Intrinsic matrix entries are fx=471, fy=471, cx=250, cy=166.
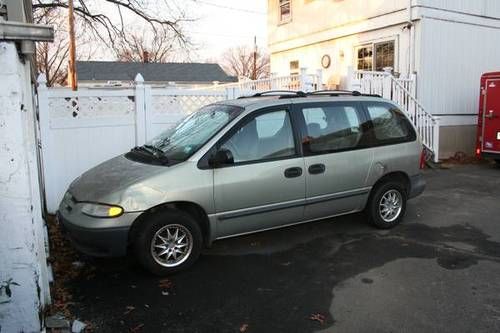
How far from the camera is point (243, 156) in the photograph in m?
5.24

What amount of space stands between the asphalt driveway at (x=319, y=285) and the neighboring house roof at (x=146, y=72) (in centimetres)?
3995

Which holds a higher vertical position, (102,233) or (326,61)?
(326,61)

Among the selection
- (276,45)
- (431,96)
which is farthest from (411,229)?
(276,45)

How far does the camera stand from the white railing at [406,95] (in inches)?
477

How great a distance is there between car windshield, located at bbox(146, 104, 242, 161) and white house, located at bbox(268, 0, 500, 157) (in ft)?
23.2

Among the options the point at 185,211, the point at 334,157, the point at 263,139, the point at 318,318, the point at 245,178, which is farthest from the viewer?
the point at 334,157

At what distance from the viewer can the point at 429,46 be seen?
42.1ft

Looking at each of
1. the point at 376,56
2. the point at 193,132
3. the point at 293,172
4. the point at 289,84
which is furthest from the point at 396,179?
the point at 376,56

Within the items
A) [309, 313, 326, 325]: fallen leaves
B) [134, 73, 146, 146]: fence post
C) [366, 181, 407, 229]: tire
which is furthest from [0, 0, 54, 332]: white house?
[134, 73, 146, 146]: fence post

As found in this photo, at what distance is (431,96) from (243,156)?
9639mm

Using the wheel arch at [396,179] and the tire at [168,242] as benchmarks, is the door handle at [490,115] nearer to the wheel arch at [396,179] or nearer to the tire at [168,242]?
the wheel arch at [396,179]

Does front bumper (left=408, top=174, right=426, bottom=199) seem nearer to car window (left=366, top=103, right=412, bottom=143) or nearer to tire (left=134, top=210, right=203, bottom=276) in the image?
car window (left=366, top=103, right=412, bottom=143)

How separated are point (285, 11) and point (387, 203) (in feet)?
43.5

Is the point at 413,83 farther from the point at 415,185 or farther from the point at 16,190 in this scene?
the point at 16,190
